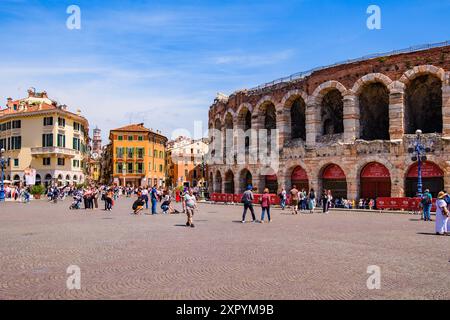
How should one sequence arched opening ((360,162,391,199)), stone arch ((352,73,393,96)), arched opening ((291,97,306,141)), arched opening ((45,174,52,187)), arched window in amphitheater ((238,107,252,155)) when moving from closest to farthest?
1. stone arch ((352,73,393,96))
2. arched opening ((360,162,391,199))
3. arched opening ((291,97,306,141))
4. arched window in amphitheater ((238,107,252,155))
5. arched opening ((45,174,52,187))

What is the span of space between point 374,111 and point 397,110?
15.3 ft

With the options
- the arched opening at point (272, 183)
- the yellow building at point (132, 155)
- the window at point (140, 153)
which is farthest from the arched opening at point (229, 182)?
the window at point (140, 153)

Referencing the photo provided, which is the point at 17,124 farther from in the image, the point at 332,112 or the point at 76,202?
the point at 332,112

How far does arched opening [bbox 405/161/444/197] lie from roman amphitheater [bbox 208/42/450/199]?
6cm

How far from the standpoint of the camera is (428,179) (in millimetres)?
28609

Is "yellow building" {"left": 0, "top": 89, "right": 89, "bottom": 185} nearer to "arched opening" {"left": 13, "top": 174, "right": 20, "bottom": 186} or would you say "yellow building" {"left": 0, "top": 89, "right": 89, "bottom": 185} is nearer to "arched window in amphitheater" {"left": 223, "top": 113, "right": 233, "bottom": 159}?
"arched opening" {"left": 13, "top": 174, "right": 20, "bottom": 186}

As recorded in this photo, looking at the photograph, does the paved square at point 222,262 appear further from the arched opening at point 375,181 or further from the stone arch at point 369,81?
the stone arch at point 369,81

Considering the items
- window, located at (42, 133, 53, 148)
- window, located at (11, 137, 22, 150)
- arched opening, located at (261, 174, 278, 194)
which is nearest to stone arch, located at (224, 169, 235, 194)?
arched opening, located at (261, 174, 278, 194)

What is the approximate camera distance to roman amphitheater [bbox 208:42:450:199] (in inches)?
1128

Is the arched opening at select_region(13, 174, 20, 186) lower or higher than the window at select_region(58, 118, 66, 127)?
lower

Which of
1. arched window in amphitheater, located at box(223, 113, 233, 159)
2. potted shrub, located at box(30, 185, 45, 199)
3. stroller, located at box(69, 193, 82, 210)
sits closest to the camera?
stroller, located at box(69, 193, 82, 210)
